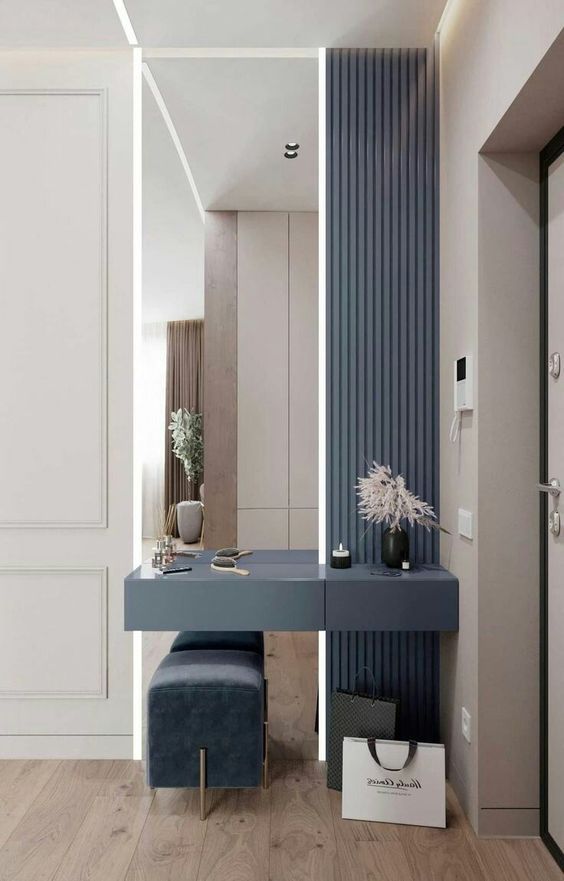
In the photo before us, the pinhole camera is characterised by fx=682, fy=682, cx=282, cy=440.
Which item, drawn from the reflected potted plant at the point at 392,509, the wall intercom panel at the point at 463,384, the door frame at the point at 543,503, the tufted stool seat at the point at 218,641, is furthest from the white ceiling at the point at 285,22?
the tufted stool seat at the point at 218,641

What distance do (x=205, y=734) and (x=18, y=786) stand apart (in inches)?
31.6

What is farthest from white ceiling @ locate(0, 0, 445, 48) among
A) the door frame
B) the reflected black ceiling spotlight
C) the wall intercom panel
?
the wall intercom panel

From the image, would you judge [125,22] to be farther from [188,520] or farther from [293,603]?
[188,520]

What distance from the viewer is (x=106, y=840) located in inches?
85.7

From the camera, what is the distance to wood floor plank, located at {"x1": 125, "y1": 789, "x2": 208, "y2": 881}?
201cm

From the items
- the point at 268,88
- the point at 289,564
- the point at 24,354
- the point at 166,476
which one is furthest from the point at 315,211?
the point at 166,476

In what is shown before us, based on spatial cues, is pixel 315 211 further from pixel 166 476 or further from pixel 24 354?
pixel 166 476

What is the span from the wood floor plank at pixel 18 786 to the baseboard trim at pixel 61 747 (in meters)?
0.03

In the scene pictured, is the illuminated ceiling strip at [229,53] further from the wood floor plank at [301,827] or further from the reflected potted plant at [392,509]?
the wood floor plank at [301,827]

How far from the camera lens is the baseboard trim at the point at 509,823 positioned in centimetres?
220

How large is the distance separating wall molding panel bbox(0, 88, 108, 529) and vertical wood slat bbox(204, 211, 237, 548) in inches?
53.3

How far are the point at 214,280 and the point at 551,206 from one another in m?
2.42

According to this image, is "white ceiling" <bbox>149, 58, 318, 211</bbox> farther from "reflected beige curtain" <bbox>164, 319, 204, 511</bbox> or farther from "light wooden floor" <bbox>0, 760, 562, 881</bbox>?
"reflected beige curtain" <bbox>164, 319, 204, 511</bbox>

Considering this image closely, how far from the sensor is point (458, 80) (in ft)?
8.05
